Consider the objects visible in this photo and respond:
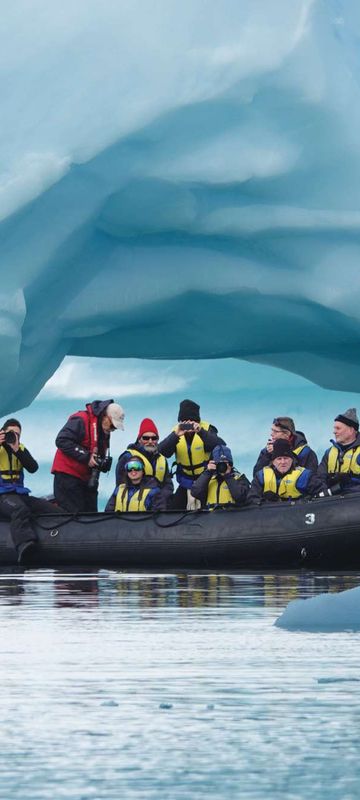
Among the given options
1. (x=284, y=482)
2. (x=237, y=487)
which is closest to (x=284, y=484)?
(x=284, y=482)

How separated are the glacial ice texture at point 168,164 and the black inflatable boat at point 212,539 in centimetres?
232

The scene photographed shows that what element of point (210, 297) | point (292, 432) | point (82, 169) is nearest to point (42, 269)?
point (82, 169)

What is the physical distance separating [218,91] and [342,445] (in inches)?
167

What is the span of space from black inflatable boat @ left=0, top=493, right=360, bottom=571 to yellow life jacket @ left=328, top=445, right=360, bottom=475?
1.13 metres

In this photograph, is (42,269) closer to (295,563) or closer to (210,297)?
(210,297)

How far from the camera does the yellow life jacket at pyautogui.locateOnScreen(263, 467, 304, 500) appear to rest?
1401cm

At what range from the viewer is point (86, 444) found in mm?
15016

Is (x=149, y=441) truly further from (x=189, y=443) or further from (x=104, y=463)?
(x=104, y=463)

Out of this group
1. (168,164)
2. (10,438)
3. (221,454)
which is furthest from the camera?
(168,164)

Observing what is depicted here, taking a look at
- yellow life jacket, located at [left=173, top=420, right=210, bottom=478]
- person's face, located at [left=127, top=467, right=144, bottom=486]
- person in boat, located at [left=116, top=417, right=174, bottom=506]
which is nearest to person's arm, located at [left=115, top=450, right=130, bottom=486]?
person in boat, located at [left=116, top=417, right=174, bottom=506]

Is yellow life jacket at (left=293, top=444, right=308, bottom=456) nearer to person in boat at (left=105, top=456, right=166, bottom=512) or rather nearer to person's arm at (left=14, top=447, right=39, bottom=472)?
person in boat at (left=105, top=456, right=166, bottom=512)

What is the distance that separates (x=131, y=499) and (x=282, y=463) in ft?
5.02

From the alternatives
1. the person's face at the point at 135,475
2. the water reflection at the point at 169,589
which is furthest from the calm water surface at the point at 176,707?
the person's face at the point at 135,475

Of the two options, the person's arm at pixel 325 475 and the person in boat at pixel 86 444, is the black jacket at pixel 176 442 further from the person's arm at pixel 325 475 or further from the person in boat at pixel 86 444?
the person's arm at pixel 325 475
